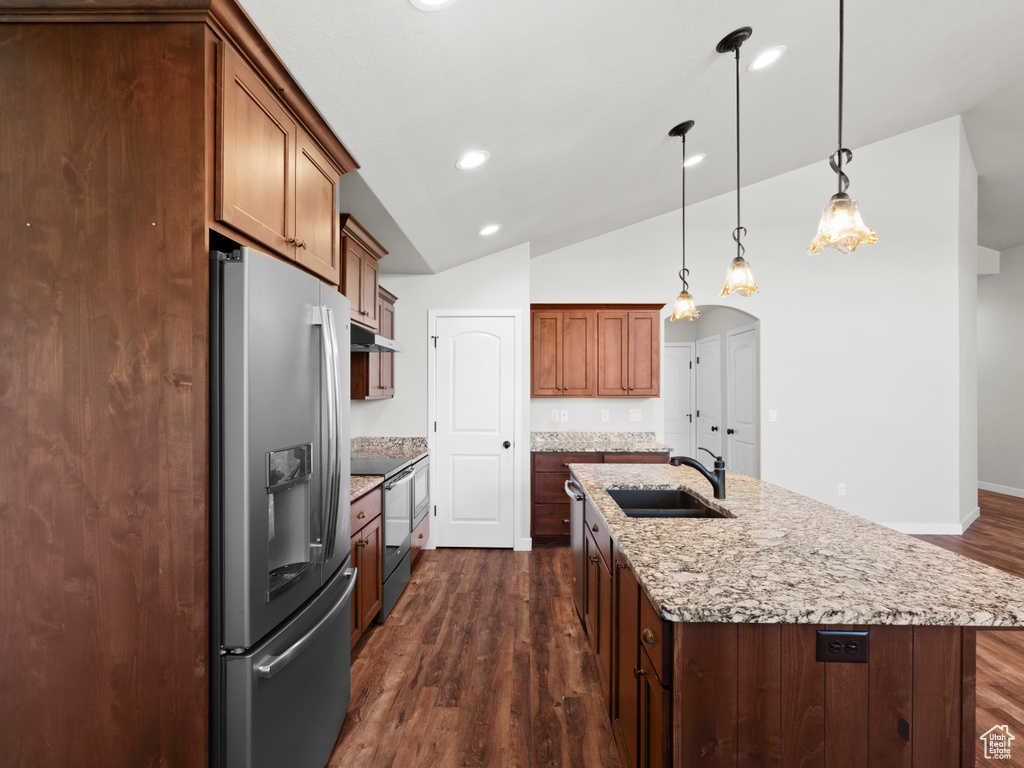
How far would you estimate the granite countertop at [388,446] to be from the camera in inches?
153

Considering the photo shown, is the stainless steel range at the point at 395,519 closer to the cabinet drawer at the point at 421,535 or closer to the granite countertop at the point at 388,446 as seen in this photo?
the cabinet drawer at the point at 421,535

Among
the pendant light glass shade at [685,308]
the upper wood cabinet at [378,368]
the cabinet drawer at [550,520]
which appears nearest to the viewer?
the pendant light glass shade at [685,308]

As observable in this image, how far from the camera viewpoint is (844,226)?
5.37 feet

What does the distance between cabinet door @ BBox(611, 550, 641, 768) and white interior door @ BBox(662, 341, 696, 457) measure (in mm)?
5571

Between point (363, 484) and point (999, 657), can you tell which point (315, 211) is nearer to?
point (363, 484)

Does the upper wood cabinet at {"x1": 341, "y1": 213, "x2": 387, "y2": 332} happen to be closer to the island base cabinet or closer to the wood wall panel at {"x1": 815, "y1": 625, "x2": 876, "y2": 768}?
the island base cabinet

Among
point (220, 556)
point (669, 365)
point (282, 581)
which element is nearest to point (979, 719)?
point (282, 581)

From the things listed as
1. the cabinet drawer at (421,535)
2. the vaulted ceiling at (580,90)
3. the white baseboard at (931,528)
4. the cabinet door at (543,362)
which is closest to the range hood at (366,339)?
the vaulted ceiling at (580,90)

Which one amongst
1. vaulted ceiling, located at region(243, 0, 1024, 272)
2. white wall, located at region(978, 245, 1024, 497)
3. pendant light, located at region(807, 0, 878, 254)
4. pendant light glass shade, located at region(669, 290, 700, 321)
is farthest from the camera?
white wall, located at region(978, 245, 1024, 497)

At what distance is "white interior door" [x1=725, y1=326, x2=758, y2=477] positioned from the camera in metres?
5.07

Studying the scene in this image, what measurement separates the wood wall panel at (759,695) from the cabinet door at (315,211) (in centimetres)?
173

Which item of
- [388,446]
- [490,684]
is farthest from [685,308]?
[388,446]

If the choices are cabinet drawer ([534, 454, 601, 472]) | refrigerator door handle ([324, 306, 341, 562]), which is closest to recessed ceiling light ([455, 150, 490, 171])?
refrigerator door handle ([324, 306, 341, 562])

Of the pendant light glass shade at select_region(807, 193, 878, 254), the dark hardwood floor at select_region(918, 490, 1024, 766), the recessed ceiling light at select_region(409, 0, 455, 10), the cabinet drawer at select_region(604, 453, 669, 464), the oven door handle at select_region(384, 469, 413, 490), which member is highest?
the recessed ceiling light at select_region(409, 0, 455, 10)
